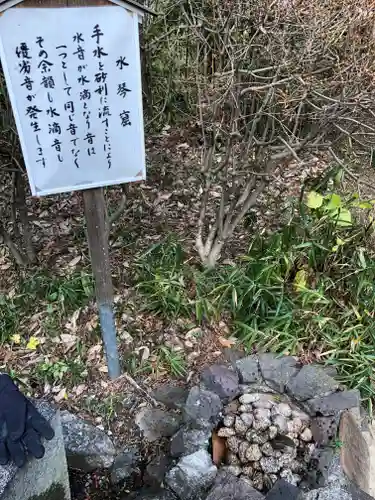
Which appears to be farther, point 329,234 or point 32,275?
point 32,275

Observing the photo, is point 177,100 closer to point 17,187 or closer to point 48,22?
point 17,187

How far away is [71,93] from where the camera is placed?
2240mm

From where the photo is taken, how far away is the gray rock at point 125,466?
297 cm

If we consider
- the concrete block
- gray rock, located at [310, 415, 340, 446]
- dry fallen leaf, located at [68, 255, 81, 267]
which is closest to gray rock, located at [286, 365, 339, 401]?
gray rock, located at [310, 415, 340, 446]

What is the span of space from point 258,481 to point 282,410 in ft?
1.45

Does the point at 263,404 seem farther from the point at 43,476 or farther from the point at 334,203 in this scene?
the point at 334,203

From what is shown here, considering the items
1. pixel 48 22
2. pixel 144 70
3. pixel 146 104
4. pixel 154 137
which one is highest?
pixel 48 22

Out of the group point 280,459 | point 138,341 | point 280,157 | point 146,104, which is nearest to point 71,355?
point 138,341

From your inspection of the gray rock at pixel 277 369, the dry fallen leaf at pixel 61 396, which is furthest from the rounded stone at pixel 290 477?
the dry fallen leaf at pixel 61 396

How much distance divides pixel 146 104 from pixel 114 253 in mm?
2265

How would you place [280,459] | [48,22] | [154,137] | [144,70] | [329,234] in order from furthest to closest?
[154,137]
[144,70]
[329,234]
[280,459]
[48,22]

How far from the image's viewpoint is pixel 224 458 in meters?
2.86

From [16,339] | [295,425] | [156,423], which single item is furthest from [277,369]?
[16,339]

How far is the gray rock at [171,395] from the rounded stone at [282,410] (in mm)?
597
